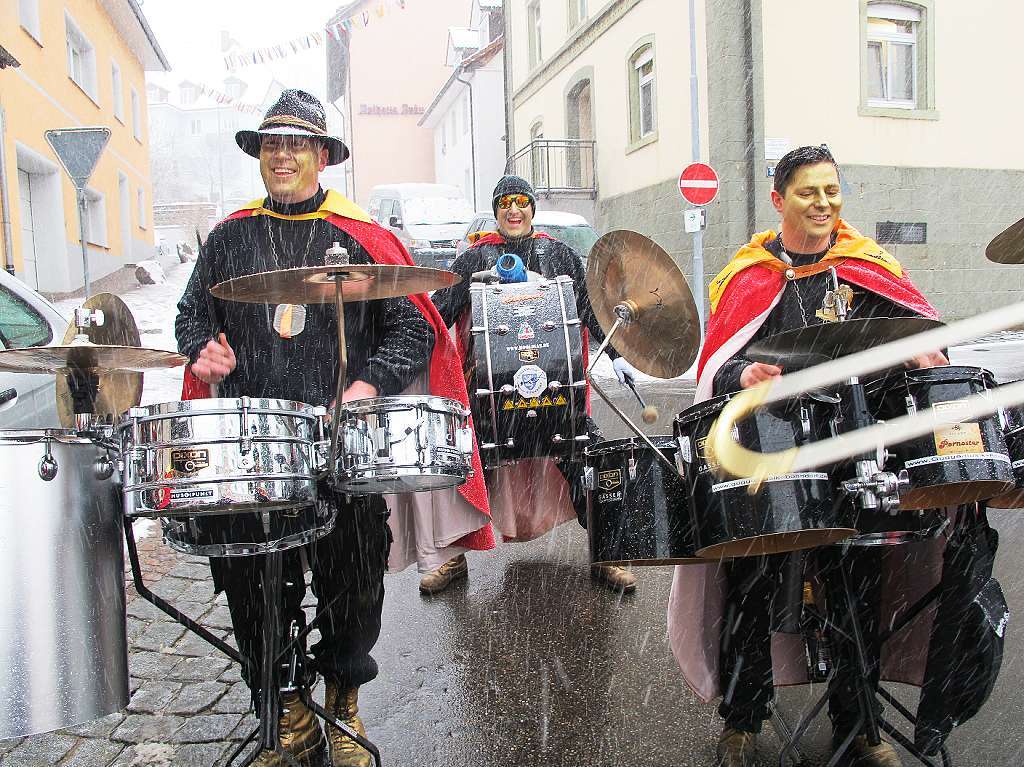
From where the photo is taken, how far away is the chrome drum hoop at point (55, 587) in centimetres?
254

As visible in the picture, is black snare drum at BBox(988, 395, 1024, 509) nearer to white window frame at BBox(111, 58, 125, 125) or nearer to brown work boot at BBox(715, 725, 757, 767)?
brown work boot at BBox(715, 725, 757, 767)

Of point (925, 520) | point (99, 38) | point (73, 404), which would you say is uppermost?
point (99, 38)

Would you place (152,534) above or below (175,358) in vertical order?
below

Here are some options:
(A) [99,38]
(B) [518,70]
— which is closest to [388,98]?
(B) [518,70]

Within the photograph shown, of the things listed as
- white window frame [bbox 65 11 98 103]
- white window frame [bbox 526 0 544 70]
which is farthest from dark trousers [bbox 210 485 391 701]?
white window frame [bbox 526 0 544 70]

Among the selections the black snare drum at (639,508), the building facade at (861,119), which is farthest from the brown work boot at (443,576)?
the building facade at (861,119)

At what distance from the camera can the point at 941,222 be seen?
683 inches

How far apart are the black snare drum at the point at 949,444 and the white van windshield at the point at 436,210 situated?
59.4 ft

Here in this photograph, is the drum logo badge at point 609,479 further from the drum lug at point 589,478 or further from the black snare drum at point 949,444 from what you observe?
the black snare drum at point 949,444

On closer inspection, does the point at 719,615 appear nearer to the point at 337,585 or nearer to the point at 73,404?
the point at 337,585

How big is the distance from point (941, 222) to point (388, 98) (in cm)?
3325

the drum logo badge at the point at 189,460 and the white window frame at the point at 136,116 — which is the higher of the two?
the white window frame at the point at 136,116

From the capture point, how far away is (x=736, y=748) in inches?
122

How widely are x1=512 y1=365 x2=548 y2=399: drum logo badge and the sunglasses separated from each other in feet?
4.06
